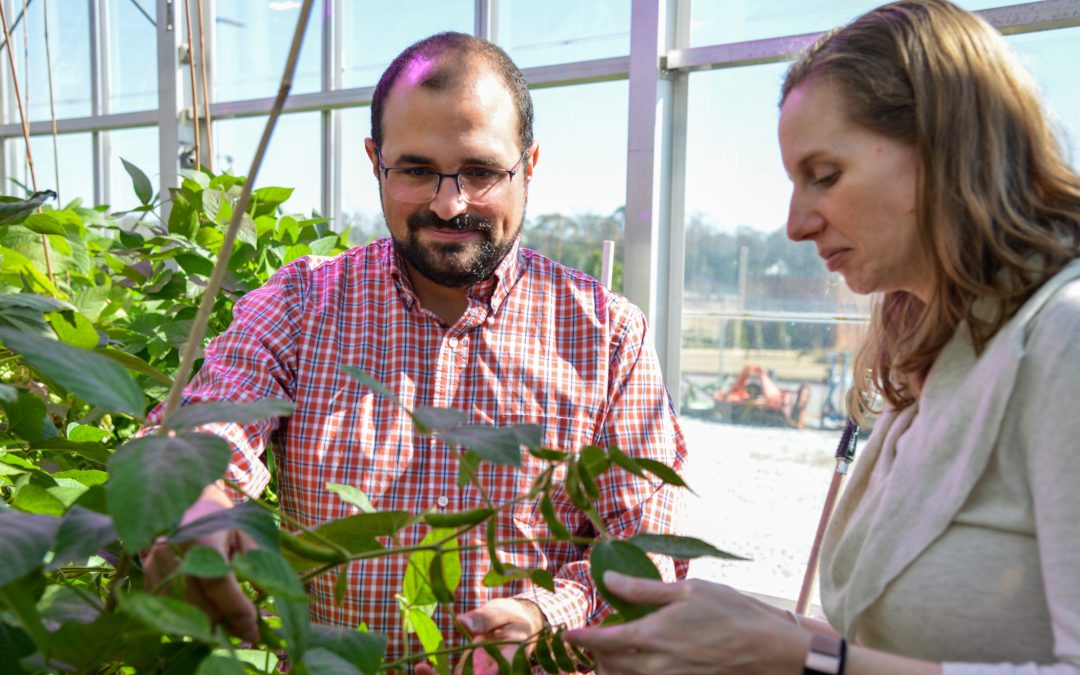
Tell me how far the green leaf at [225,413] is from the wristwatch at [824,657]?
14.8 inches

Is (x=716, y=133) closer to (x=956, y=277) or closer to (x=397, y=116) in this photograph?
(x=397, y=116)

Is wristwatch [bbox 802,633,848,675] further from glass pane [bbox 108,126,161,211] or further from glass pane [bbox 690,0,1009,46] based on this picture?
glass pane [bbox 108,126,161,211]

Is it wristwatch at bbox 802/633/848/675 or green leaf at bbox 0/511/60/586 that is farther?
wristwatch at bbox 802/633/848/675

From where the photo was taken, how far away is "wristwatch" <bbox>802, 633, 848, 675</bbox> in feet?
1.93

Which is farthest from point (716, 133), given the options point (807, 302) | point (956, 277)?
point (956, 277)

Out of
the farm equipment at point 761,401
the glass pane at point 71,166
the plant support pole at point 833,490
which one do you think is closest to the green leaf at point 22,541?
the plant support pole at point 833,490

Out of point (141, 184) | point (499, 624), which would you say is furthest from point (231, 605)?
point (141, 184)

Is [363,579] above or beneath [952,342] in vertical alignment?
beneath

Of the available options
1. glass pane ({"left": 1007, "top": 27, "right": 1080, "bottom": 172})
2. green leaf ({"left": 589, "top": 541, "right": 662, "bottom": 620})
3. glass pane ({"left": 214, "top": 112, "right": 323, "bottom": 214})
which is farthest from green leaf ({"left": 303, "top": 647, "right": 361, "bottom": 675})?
glass pane ({"left": 214, "top": 112, "right": 323, "bottom": 214})

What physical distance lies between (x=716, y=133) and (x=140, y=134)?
8.61ft

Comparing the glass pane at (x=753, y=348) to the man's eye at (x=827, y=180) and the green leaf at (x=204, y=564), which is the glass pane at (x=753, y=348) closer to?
the man's eye at (x=827, y=180)

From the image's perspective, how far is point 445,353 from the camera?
1.10 m

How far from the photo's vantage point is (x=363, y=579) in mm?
999

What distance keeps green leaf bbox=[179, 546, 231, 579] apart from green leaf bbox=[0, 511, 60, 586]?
0.06 m
